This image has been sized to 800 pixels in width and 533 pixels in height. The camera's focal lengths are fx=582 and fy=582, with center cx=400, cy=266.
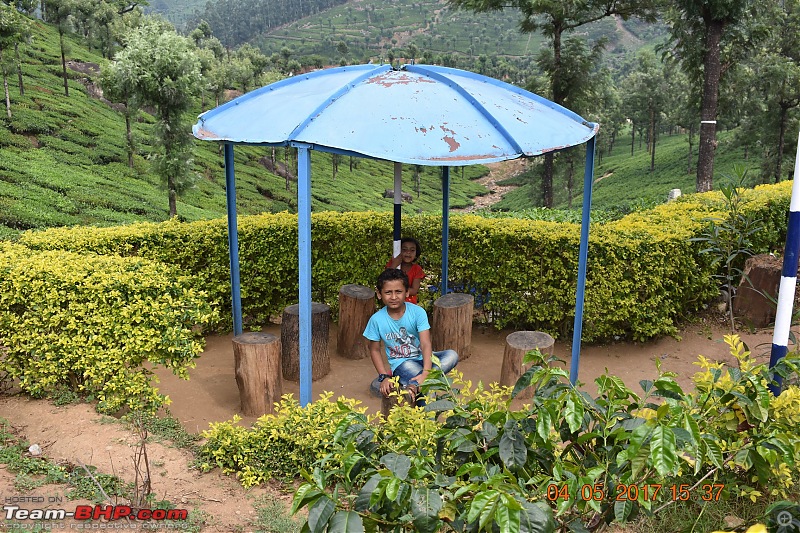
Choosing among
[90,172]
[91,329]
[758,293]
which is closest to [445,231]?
[758,293]

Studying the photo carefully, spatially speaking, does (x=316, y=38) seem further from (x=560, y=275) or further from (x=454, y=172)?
(x=560, y=275)

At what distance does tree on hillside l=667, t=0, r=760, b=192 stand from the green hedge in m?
7.85

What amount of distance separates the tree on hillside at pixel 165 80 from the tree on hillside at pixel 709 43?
625 inches

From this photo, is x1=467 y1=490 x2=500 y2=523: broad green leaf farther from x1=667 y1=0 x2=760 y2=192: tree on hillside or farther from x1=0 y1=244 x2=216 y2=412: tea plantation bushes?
x1=667 y1=0 x2=760 y2=192: tree on hillside

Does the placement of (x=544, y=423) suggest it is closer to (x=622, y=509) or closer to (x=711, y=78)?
(x=622, y=509)

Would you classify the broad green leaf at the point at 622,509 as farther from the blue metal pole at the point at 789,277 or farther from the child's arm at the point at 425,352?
the child's arm at the point at 425,352

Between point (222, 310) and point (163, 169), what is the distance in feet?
56.5

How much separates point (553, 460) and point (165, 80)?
2156cm

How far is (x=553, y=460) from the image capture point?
256 cm

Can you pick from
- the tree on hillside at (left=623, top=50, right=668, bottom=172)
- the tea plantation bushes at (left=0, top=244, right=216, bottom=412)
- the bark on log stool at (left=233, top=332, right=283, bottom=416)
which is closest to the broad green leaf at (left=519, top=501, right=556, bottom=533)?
the tea plantation bushes at (left=0, top=244, right=216, bottom=412)

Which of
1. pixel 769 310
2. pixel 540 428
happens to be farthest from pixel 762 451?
pixel 769 310

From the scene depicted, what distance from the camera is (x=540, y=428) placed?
2174 mm

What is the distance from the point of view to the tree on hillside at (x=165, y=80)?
2030 cm

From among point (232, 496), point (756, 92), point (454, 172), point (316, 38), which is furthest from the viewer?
point (316, 38)
